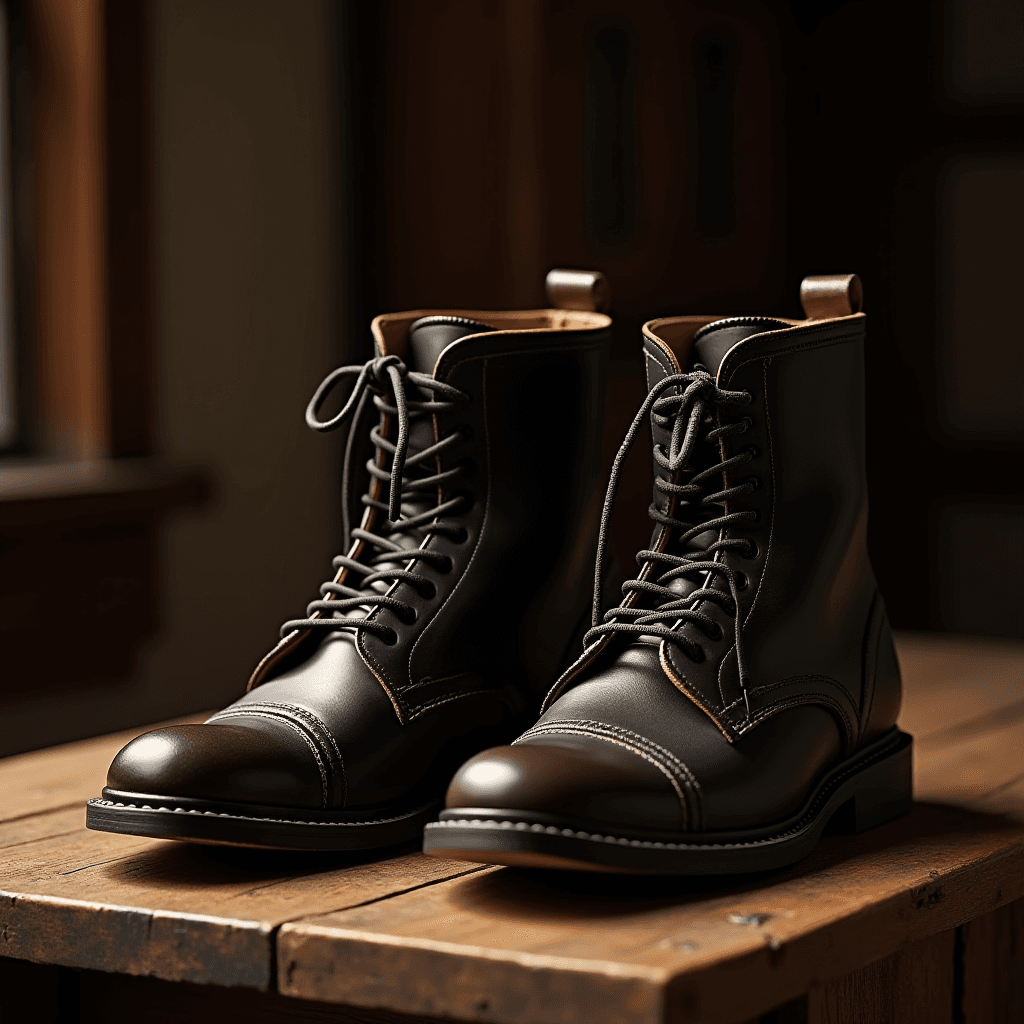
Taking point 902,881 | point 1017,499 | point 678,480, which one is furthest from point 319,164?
point 902,881

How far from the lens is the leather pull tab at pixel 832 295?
0.89 meters

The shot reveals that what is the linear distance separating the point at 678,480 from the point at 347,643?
0.20 metres

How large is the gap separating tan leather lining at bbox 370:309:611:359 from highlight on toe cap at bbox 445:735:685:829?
10.8 inches

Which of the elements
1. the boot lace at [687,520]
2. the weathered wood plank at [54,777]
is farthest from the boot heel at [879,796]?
the weathered wood plank at [54,777]

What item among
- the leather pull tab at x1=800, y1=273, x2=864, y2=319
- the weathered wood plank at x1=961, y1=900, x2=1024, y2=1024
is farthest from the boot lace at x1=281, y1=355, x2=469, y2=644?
the weathered wood plank at x1=961, y1=900, x2=1024, y2=1024

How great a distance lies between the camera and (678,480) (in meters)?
0.84

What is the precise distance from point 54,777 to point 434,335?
446 mm

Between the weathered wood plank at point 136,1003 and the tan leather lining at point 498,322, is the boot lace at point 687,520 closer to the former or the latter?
A: the tan leather lining at point 498,322

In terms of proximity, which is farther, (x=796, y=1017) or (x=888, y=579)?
(x=888, y=579)

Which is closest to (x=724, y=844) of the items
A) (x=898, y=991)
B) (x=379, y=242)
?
(x=898, y=991)

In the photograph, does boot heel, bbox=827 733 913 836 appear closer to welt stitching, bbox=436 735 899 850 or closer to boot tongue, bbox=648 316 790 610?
welt stitching, bbox=436 735 899 850

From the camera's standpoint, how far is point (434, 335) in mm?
887

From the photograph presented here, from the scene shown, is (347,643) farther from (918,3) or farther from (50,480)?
(918,3)

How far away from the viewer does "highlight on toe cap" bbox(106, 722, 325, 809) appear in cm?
73
